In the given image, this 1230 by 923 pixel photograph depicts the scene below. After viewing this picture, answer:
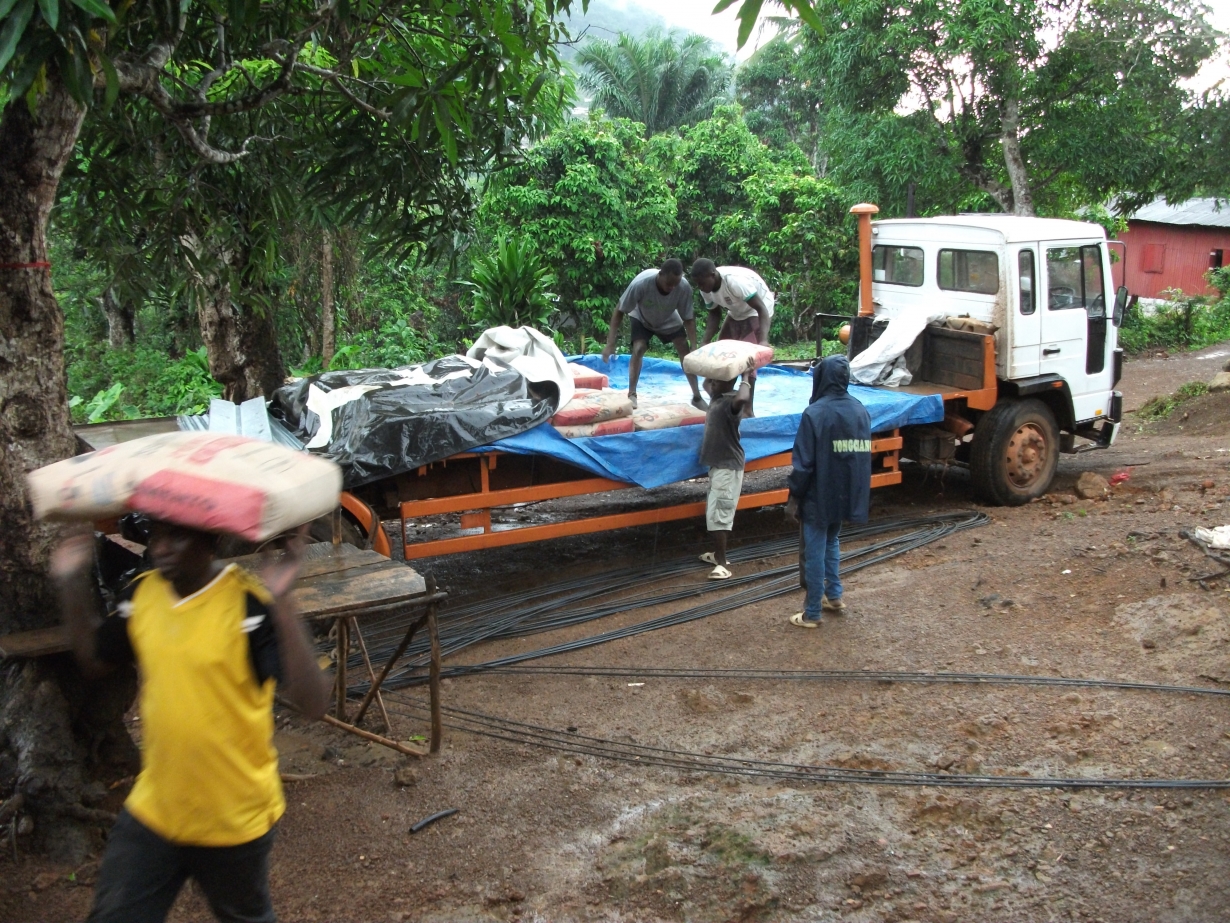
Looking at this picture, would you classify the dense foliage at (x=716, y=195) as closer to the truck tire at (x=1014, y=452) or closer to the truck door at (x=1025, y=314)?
the truck door at (x=1025, y=314)

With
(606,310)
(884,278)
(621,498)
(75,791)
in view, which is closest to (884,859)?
(75,791)

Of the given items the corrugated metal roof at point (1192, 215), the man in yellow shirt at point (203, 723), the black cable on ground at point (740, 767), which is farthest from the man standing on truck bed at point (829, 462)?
the corrugated metal roof at point (1192, 215)

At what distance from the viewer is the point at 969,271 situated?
894cm

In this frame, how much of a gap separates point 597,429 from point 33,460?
376 cm

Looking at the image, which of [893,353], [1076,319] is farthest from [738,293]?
[1076,319]

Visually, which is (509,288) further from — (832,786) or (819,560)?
(832,786)

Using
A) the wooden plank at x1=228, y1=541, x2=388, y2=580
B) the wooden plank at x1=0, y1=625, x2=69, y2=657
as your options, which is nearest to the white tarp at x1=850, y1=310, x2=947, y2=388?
the wooden plank at x1=228, y1=541, x2=388, y2=580

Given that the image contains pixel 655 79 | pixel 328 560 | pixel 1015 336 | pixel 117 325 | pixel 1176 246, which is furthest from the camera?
pixel 1176 246

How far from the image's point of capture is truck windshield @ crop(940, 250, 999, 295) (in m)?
8.70

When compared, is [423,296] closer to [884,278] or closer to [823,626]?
[884,278]

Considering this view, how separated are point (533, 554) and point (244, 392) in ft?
14.8

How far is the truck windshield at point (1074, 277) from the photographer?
8852 mm

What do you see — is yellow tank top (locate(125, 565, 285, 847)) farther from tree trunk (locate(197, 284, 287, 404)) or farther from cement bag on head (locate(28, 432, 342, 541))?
tree trunk (locate(197, 284, 287, 404))

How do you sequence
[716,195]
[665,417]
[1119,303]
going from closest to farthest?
1. [665,417]
2. [1119,303]
3. [716,195]
